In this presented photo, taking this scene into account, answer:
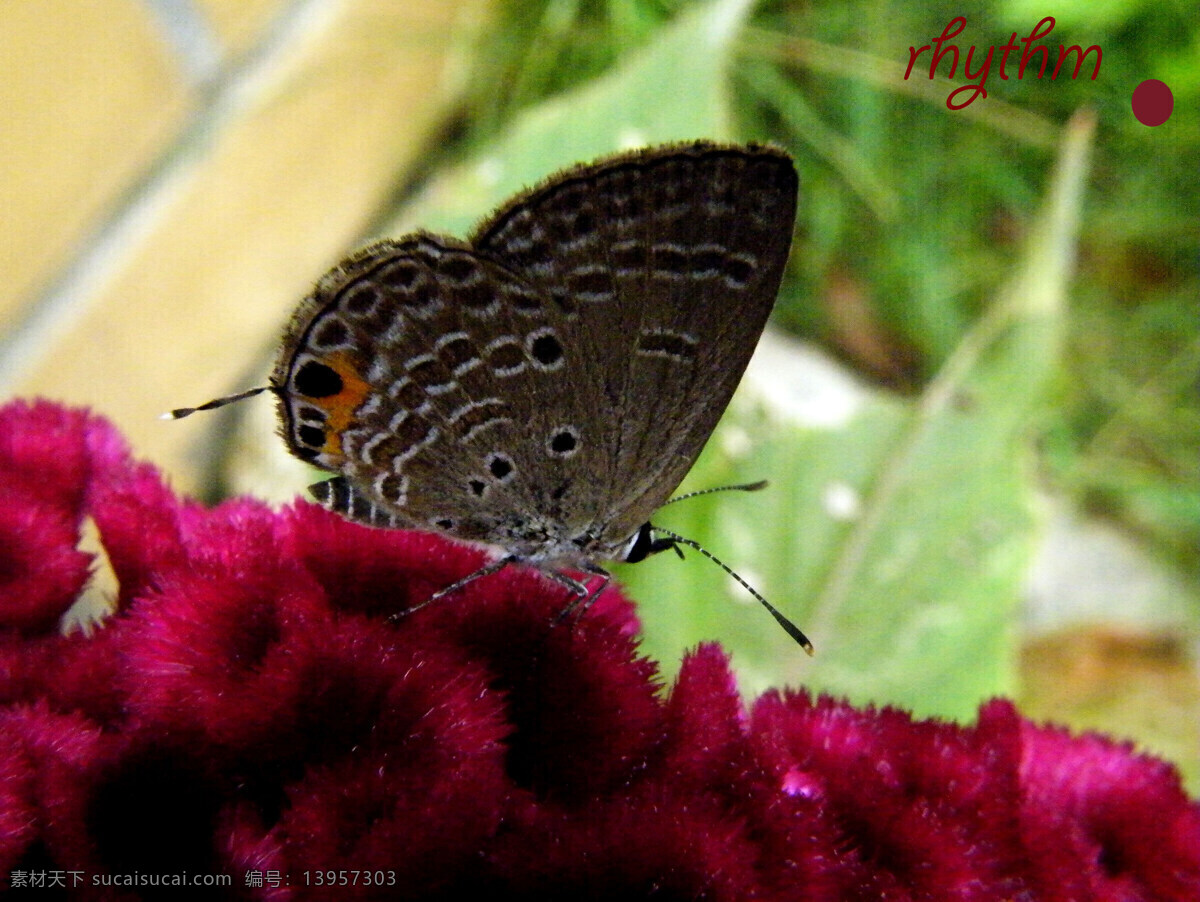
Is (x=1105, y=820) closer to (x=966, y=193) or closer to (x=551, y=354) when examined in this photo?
(x=551, y=354)

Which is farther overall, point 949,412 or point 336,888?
point 949,412

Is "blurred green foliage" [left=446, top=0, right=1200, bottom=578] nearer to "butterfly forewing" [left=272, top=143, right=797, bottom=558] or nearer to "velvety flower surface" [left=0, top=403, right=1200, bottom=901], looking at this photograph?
"butterfly forewing" [left=272, top=143, right=797, bottom=558]

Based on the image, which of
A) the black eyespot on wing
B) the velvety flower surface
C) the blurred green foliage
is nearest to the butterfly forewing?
the black eyespot on wing

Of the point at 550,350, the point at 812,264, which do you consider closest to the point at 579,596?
the point at 550,350

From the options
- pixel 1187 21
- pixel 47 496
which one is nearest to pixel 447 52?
pixel 1187 21

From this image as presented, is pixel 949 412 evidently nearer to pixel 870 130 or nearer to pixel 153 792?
pixel 153 792

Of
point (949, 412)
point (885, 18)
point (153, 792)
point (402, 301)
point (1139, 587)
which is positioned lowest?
point (153, 792)
